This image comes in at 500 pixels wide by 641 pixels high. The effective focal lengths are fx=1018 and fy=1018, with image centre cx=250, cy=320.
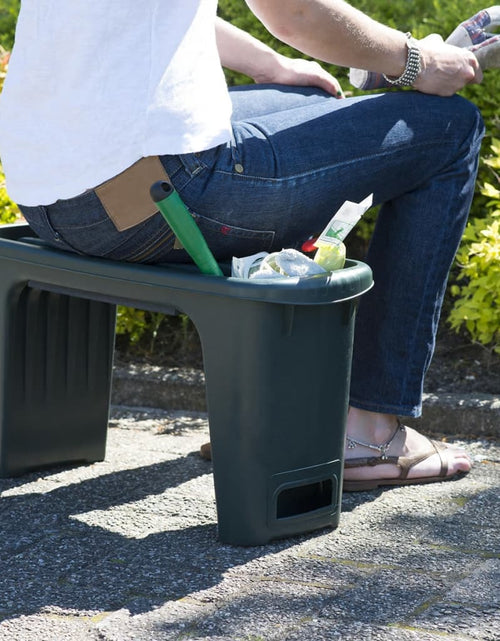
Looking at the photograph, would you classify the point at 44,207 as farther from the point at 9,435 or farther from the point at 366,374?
the point at 366,374

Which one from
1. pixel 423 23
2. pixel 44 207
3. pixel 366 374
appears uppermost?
pixel 423 23

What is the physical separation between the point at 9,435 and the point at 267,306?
35.9 inches

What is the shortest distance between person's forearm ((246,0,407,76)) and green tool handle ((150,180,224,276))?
18.0 inches

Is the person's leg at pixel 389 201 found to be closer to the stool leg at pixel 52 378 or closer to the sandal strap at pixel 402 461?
the sandal strap at pixel 402 461

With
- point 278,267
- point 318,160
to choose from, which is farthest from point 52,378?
point 318,160

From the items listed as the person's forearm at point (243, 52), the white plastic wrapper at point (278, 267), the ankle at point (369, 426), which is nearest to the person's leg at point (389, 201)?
the ankle at point (369, 426)

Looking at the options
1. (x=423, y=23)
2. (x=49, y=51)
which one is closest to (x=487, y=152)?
(x=423, y=23)

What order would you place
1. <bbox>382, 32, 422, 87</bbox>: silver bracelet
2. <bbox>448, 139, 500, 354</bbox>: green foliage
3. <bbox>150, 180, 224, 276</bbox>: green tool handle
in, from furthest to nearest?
<bbox>448, 139, 500, 354</bbox>: green foliage < <bbox>382, 32, 422, 87</bbox>: silver bracelet < <bbox>150, 180, 224, 276</bbox>: green tool handle

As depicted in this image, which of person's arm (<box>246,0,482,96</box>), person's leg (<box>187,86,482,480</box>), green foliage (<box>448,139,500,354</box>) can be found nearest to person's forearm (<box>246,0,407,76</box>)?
person's arm (<box>246,0,482,96</box>)

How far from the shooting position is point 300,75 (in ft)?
8.86

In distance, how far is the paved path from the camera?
1835mm

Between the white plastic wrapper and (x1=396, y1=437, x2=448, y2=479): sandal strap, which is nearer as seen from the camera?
the white plastic wrapper

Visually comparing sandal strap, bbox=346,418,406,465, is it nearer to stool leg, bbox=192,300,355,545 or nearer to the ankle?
the ankle

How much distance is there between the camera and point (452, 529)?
229 cm
